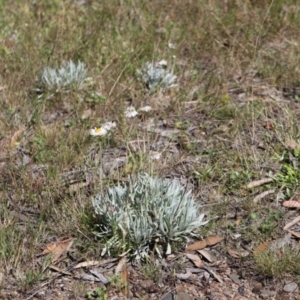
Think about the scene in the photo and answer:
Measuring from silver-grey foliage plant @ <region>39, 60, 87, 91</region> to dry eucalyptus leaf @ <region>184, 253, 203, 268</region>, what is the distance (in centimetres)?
196

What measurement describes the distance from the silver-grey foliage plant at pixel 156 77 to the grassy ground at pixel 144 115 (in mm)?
69

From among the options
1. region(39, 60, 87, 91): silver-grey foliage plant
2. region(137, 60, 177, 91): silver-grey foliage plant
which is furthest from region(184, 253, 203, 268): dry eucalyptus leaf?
region(39, 60, 87, 91): silver-grey foliage plant

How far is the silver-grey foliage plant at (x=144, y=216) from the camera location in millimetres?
3084

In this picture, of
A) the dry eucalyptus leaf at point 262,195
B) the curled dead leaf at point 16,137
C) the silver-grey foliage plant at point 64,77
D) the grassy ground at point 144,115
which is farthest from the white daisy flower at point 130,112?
the dry eucalyptus leaf at point 262,195

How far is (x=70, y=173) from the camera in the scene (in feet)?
12.4

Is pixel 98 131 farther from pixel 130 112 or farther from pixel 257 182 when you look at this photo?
pixel 257 182

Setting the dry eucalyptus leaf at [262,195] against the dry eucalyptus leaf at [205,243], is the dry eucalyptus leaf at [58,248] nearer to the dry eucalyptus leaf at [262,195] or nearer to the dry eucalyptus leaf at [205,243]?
the dry eucalyptus leaf at [205,243]

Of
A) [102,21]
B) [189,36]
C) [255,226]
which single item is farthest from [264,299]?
[102,21]

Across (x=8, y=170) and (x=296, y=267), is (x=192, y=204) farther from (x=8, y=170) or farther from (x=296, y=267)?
(x=8, y=170)

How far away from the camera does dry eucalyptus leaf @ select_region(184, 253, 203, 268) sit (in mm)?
3147

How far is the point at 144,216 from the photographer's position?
122 inches

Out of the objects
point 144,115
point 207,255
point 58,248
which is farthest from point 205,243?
point 144,115

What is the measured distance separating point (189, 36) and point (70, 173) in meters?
→ 2.10

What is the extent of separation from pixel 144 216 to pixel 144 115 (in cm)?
143
